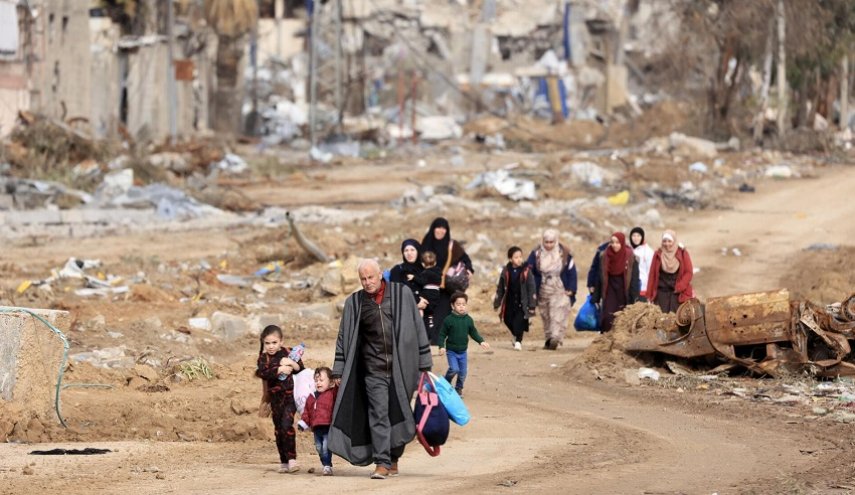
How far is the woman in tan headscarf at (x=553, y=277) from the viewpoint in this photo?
16.1m

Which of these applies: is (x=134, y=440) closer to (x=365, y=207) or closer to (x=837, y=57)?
(x=365, y=207)

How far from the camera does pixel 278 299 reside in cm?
1967

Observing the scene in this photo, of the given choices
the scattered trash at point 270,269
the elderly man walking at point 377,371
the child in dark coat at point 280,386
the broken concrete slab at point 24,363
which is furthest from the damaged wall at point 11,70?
the elderly man walking at point 377,371

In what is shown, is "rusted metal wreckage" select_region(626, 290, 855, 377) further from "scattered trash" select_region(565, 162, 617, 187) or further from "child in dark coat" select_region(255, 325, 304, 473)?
"scattered trash" select_region(565, 162, 617, 187)

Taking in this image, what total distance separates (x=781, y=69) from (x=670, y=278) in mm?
23560

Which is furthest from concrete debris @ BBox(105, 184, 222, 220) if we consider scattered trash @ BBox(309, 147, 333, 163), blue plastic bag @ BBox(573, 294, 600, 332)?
blue plastic bag @ BBox(573, 294, 600, 332)

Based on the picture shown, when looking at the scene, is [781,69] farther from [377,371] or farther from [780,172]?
[377,371]

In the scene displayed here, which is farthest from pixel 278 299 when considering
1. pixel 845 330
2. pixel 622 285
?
pixel 845 330

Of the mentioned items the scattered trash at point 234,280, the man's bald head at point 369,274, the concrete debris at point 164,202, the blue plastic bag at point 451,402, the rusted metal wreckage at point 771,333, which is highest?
the man's bald head at point 369,274

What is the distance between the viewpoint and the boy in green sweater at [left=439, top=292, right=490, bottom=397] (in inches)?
504

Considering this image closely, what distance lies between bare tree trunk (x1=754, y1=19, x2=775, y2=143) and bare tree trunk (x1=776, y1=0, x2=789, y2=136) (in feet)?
0.69

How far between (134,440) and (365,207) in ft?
60.0

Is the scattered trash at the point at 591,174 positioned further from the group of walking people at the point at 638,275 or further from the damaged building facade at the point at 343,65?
the group of walking people at the point at 638,275

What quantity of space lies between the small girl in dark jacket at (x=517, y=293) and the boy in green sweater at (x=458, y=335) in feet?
8.86
